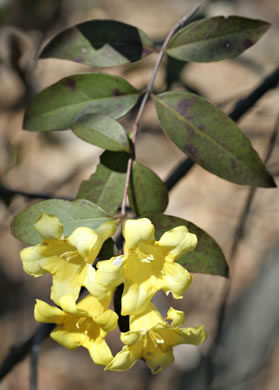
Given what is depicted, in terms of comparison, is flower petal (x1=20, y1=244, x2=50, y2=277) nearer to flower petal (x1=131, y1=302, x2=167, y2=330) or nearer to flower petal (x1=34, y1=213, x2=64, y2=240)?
flower petal (x1=34, y1=213, x2=64, y2=240)

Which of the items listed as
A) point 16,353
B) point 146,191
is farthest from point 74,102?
point 16,353

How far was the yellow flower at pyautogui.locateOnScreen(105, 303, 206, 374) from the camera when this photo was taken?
79cm

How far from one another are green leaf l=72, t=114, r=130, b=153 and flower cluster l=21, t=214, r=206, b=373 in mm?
192

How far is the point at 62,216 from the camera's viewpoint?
895 mm

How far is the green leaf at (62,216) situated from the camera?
893 mm

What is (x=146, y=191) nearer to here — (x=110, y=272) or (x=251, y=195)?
(x=110, y=272)

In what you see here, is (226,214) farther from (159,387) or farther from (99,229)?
(99,229)

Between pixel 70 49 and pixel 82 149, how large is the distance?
2.44 m

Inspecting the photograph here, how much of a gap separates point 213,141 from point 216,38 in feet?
0.91

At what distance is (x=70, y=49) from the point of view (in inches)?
42.6

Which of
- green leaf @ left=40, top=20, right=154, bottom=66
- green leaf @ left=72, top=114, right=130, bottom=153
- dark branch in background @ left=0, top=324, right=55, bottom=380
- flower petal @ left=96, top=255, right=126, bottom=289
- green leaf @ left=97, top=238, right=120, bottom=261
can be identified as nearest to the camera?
flower petal @ left=96, top=255, right=126, bottom=289

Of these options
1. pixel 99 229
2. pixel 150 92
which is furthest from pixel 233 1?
pixel 99 229

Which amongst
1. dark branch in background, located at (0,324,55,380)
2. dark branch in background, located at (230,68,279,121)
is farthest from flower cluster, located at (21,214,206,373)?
dark branch in background, located at (230,68,279,121)

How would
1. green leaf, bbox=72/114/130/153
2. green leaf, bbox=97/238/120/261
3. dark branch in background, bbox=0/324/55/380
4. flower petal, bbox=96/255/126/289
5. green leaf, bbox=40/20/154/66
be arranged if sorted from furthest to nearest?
dark branch in background, bbox=0/324/55/380 → green leaf, bbox=40/20/154/66 → green leaf, bbox=72/114/130/153 → green leaf, bbox=97/238/120/261 → flower petal, bbox=96/255/126/289
